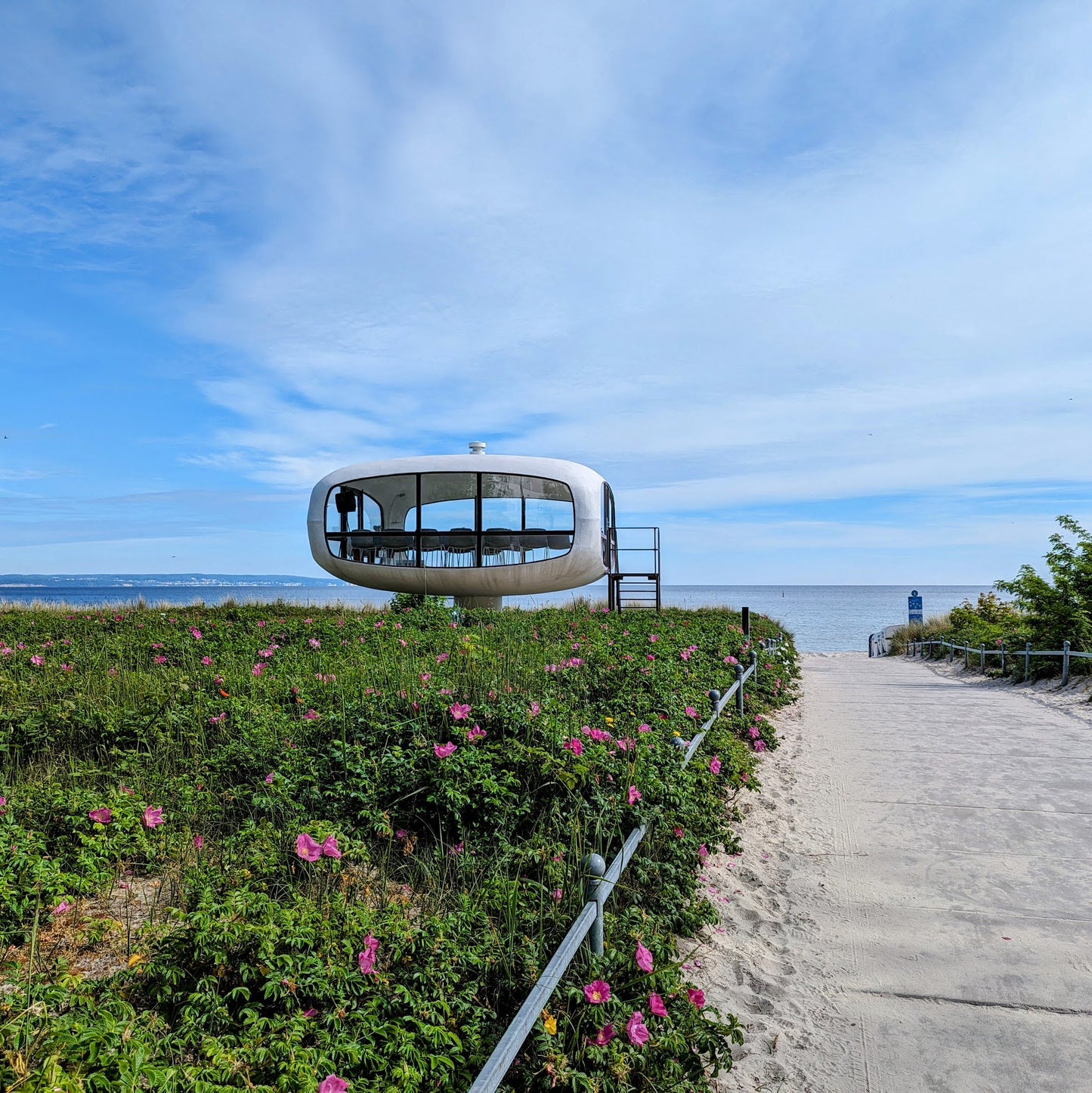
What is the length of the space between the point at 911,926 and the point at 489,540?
14.4 m

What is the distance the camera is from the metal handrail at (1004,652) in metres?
12.6

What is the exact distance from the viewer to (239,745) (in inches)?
191

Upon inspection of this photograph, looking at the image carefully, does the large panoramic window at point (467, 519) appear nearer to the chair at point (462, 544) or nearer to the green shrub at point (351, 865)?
the chair at point (462, 544)

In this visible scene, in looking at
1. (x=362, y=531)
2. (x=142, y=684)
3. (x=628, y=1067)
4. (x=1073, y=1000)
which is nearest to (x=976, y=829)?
(x=1073, y=1000)

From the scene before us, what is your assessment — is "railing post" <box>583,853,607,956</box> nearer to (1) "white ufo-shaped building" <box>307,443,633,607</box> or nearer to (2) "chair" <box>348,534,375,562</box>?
(1) "white ufo-shaped building" <box>307,443,633,607</box>

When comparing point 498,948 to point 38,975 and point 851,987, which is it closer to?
point 38,975

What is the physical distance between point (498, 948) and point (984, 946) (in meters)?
2.66

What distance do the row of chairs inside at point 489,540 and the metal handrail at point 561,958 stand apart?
1419 cm

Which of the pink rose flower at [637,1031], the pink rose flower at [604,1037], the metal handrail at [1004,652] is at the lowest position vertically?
the pink rose flower at [604,1037]

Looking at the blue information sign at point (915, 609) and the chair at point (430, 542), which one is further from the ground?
the chair at point (430, 542)

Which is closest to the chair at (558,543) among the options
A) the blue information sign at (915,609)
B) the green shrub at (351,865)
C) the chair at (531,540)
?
the chair at (531,540)

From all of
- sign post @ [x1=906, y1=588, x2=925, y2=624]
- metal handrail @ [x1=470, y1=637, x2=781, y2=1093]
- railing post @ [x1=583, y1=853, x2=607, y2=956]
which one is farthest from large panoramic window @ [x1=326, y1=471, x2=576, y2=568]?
sign post @ [x1=906, y1=588, x2=925, y2=624]

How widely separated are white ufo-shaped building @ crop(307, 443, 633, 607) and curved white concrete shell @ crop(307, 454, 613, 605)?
0.02 m

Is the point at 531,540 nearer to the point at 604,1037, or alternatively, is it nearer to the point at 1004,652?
the point at 1004,652
